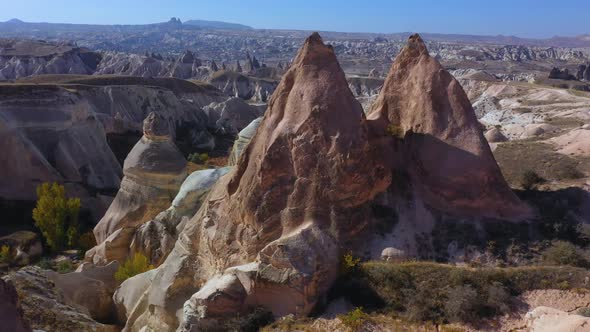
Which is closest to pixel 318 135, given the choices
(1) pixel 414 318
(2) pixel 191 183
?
(1) pixel 414 318

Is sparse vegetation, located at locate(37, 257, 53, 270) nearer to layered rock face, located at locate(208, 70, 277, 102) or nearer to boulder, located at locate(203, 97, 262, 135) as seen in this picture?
boulder, located at locate(203, 97, 262, 135)

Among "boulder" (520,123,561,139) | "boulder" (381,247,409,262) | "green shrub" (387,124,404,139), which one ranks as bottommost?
"boulder" (381,247,409,262)

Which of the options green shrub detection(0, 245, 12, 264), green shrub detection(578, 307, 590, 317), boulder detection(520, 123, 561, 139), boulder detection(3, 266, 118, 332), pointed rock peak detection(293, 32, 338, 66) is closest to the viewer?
green shrub detection(578, 307, 590, 317)

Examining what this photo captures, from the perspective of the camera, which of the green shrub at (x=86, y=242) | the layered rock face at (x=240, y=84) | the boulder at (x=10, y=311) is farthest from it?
the layered rock face at (x=240, y=84)

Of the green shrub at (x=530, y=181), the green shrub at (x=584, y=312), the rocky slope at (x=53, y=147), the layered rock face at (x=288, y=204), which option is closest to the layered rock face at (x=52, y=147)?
the rocky slope at (x=53, y=147)

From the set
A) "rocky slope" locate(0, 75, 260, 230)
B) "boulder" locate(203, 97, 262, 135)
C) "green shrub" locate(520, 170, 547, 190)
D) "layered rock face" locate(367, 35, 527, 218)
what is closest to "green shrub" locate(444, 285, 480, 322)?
"layered rock face" locate(367, 35, 527, 218)

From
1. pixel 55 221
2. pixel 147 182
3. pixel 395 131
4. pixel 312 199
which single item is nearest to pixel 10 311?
pixel 312 199

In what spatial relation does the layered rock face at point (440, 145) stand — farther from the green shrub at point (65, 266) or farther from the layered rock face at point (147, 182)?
the green shrub at point (65, 266)

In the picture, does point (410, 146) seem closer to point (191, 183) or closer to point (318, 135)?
point (318, 135)
